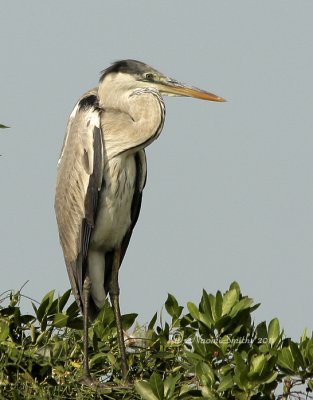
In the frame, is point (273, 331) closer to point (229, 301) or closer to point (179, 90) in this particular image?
point (229, 301)

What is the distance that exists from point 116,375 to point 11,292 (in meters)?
0.79

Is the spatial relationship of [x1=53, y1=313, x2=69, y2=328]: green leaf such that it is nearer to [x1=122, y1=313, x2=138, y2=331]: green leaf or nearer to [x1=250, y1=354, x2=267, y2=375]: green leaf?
[x1=122, y1=313, x2=138, y2=331]: green leaf

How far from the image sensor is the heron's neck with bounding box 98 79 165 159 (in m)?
5.93

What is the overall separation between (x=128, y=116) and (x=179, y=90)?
373mm

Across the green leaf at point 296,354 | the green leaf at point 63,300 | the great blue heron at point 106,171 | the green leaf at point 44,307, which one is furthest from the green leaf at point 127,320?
the green leaf at point 296,354

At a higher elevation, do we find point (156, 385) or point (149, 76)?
point (149, 76)

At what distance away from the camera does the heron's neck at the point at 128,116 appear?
593 centimetres

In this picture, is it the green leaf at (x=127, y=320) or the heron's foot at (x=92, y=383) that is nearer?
A: the heron's foot at (x=92, y=383)

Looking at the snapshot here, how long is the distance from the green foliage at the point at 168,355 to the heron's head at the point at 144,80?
5.16 ft

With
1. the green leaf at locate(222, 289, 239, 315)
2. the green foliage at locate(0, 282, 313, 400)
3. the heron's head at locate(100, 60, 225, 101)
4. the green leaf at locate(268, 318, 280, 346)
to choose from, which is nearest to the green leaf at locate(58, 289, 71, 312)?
the green foliage at locate(0, 282, 313, 400)

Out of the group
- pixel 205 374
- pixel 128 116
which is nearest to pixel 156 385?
pixel 205 374

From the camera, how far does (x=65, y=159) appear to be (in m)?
Answer: 6.11

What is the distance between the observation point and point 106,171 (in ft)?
19.5

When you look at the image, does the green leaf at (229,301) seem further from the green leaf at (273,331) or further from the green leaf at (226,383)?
the green leaf at (226,383)
